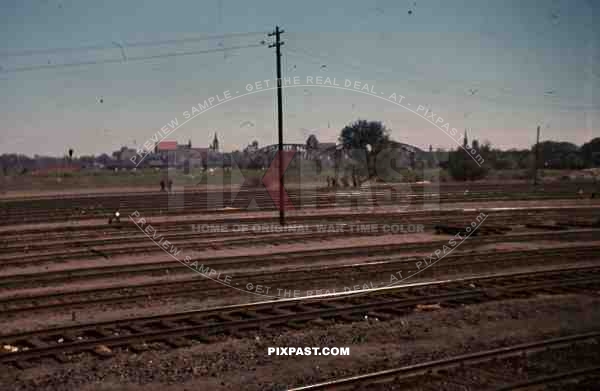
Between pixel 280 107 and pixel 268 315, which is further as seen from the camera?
pixel 280 107

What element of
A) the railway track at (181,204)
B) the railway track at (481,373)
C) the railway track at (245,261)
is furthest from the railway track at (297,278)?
the railway track at (181,204)

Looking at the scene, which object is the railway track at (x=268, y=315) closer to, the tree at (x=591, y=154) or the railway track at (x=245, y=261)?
the railway track at (x=245, y=261)

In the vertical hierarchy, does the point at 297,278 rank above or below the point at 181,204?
below

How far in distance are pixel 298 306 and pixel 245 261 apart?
494cm

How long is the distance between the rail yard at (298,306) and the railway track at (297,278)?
59 millimetres

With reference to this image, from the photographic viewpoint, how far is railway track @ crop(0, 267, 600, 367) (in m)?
8.46

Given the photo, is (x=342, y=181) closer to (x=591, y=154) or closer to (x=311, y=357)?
(x=311, y=357)

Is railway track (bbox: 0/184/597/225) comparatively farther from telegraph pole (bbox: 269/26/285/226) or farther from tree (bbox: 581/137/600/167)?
tree (bbox: 581/137/600/167)

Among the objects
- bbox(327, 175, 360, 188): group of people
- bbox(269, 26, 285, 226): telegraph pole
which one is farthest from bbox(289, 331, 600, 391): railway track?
bbox(327, 175, 360, 188): group of people

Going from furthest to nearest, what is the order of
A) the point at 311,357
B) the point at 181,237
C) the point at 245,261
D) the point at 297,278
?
the point at 181,237 → the point at 245,261 → the point at 297,278 → the point at 311,357

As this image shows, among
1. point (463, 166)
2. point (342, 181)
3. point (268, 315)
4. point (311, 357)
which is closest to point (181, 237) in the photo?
point (268, 315)

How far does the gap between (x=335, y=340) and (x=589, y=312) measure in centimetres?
532

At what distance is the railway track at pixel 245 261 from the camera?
13469 millimetres

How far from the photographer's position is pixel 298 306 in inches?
420
